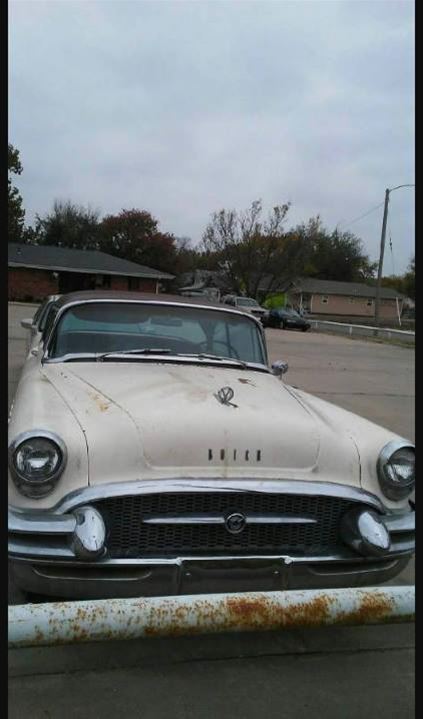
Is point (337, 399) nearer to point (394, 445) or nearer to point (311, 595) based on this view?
point (394, 445)

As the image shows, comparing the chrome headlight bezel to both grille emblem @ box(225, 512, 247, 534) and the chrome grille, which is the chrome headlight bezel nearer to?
the chrome grille

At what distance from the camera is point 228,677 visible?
8.20ft

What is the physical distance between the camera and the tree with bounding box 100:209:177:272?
186 feet

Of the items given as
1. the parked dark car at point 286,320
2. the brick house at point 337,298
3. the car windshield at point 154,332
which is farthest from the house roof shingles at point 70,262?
the car windshield at point 154,332

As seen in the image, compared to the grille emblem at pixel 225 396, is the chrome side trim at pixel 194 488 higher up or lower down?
lower down

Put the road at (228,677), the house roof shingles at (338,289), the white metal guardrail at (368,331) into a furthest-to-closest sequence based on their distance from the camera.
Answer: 1. the house roof shingles at (338,289)
2. the white metal guardrail at (368,331)
3. the road at (228,677)

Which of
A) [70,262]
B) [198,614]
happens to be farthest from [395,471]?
[70,262]

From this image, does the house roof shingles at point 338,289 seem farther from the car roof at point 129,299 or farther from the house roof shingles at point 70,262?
the car roof at point 129,299

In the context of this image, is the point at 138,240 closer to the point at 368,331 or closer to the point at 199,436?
the point at 368,331

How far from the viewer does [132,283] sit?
41.9m

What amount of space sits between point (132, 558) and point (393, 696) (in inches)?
46.7

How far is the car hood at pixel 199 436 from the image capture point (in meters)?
2.51

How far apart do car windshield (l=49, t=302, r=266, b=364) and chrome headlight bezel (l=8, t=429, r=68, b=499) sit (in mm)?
1391
